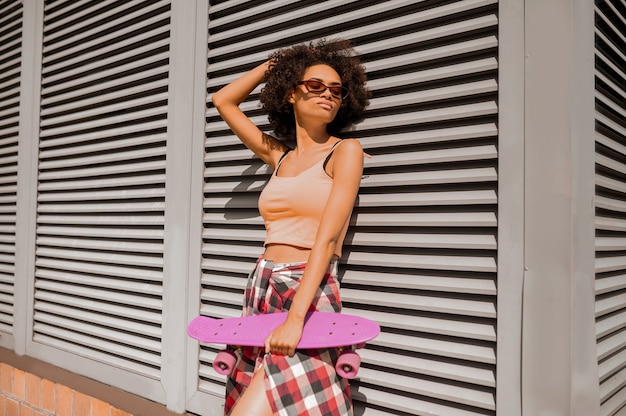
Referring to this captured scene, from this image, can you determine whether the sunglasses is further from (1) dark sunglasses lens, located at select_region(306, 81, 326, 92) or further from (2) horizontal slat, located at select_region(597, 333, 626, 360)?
(2) horizontal slat, located at select_region(597, 333, 626, 360)

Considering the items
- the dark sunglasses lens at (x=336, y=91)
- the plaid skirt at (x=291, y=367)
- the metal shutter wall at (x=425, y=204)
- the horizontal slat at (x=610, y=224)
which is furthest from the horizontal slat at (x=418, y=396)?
the dark sunglasses lens at (x=336, y=91)

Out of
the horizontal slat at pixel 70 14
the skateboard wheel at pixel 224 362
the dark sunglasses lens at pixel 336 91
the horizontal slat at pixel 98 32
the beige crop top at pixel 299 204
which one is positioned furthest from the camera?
the horizontal slat at pixel 70 14

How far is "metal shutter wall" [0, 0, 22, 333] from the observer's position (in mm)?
3977

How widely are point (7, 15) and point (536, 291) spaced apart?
4716 mm

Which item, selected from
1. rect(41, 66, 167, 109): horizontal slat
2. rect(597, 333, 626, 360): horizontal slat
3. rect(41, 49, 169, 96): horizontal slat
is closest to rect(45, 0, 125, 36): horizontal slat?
rect(41, 49, 169, 96): horizontal slat

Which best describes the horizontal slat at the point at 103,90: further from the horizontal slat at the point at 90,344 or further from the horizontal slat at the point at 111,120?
the horizontal slat at the point at 90,344

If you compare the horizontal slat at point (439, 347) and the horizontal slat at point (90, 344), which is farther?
the horizontal slat at point (90, 344)

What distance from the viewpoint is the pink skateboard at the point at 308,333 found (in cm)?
154

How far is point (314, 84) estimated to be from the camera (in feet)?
6.27

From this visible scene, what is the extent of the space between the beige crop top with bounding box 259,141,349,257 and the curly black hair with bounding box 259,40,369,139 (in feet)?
1.09

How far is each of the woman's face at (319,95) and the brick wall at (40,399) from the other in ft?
6.90

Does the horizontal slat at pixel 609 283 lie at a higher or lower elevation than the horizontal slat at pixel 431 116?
lower

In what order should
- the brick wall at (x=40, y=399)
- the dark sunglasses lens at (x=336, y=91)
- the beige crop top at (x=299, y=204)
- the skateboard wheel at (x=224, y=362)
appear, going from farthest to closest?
the brick wall at (x=40, y=399), the dark sunglasses lens at (x=336, y=91), the beige crop top at (x=299, y=204), the skateboard wheel at (x=224, y=362)

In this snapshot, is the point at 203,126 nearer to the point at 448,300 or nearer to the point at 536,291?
the point at 448,300
